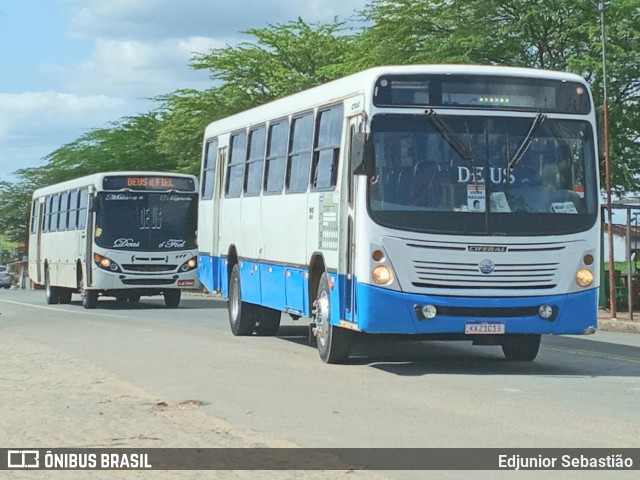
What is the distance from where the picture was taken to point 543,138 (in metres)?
15.7

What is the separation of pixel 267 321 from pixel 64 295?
65.8 ft

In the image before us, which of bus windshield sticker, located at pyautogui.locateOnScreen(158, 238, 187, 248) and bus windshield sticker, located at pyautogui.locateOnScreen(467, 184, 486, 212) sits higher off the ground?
bus windshield sticker, located at pyautogui.locateOnScreen(467, 184, 486, 212)

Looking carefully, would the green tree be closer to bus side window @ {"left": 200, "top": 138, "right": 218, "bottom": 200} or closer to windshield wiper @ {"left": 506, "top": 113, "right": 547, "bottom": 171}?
bus side window @ {"left": 200, "top": 138, "right": 218, "bottom": 200}

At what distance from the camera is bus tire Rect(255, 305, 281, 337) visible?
22.3 metres

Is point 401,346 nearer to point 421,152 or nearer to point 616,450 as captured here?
point 421,152

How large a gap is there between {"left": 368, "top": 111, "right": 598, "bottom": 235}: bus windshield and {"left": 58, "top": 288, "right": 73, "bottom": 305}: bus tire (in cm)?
2688

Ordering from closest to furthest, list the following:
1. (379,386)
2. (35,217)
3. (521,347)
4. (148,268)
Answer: (379,386), (521,347), (148,268), (35,217)

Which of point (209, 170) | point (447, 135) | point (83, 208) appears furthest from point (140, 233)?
point (447, 135)

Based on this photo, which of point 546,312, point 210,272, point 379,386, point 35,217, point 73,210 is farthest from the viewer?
point 35,217

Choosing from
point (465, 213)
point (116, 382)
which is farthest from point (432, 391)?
point (116, 382)

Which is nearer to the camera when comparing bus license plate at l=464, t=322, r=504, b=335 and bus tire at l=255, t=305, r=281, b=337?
bus license plate at l=464, t=322, r=504, b=335

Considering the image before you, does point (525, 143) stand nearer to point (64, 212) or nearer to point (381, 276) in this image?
point (381, 276)

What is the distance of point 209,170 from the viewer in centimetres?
2489

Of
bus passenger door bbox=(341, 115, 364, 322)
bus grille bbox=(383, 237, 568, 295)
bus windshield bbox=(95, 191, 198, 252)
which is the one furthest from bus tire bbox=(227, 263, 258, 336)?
bus windshield bbox=(95, 191, 198, 252)
